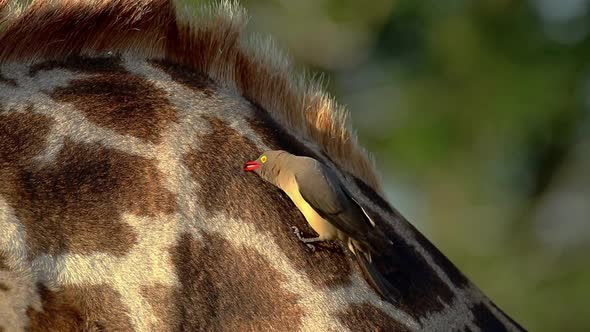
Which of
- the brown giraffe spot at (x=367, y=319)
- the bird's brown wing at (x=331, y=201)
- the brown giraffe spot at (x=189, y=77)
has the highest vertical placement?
the bird's brown wing at (x=331, y=201)

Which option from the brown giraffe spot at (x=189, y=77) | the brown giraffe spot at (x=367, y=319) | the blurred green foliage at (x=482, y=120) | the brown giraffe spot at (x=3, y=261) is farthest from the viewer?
Result: the blurred green foliage at (x=482, y=120)

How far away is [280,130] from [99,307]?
534 mm

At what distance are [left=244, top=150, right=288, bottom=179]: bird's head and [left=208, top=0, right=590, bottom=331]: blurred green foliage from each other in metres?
8.34

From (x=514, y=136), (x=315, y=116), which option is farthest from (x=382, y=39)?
(x=315, y=116)

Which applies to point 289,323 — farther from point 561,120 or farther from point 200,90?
point 561,120

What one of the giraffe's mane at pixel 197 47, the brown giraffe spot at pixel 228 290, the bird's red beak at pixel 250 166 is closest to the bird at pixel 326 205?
the bird's red beak at pixel 250 166

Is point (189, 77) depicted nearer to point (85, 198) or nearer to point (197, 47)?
point (197, 47)

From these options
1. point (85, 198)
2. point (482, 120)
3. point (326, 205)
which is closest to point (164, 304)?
point (85, 198)

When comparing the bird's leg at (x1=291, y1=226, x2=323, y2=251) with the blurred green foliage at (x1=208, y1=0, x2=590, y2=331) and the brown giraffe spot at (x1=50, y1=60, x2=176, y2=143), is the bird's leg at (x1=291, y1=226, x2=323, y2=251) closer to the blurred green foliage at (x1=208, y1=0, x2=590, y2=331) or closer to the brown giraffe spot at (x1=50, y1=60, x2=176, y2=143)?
the brown giraffe spot at (x1=50, y1=60, x2=176, y2=143)

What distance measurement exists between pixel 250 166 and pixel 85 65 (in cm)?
39

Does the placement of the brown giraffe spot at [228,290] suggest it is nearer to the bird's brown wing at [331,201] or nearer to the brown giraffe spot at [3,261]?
the bird's brown wing at [331,201]

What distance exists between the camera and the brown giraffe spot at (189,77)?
2262 mm

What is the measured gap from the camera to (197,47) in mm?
2309

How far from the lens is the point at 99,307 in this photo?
2023mm
